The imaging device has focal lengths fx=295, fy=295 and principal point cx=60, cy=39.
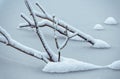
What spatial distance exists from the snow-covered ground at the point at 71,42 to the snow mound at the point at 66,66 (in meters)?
0.06

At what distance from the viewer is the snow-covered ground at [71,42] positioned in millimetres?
3402

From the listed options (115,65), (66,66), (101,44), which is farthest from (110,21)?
(66,66)

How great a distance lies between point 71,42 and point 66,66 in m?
1.09

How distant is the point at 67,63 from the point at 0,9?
3.33 m

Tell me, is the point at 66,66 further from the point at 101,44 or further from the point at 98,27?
the point at 98,27

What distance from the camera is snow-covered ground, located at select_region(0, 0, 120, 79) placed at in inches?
134

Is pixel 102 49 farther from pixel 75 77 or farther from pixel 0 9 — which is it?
pixel 0 9

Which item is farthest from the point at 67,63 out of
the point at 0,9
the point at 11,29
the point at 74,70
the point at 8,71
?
the point at 0,9

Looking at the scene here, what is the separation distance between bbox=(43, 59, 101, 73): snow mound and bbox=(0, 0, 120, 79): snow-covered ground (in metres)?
0.06

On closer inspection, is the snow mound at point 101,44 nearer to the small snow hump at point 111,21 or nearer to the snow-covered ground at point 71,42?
the snow-covered ground at point 71,42

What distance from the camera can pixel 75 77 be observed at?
10.8ft

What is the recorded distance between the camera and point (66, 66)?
135 inches

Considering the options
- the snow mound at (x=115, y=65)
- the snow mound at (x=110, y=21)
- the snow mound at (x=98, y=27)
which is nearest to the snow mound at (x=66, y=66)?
the snow mound at (x=115, y=65)

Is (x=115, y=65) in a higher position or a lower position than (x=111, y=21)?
lower
